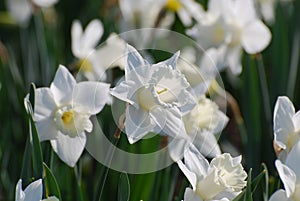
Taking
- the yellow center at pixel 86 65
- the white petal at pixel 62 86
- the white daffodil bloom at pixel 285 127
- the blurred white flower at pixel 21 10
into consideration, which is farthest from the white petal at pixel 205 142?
the blurred white flower at pixel 21 10

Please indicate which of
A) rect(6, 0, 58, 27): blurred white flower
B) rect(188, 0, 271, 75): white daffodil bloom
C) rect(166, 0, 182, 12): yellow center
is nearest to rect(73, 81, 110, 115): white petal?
rect(188, 0, 271, 75): white daffodil bloom

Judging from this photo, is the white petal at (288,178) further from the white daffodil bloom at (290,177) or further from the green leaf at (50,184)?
the green leaf at (50,184)

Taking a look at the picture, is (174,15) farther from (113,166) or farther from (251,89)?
(113,166)

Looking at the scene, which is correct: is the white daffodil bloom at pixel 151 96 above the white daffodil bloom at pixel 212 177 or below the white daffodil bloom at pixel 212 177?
above

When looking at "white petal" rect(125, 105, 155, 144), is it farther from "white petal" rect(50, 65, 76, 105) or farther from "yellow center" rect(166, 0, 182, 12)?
"yellow center" rect(166, 0, 182, 12)

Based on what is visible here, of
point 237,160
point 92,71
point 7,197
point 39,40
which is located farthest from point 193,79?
point 39,40

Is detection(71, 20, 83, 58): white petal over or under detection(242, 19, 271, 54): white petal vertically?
over
